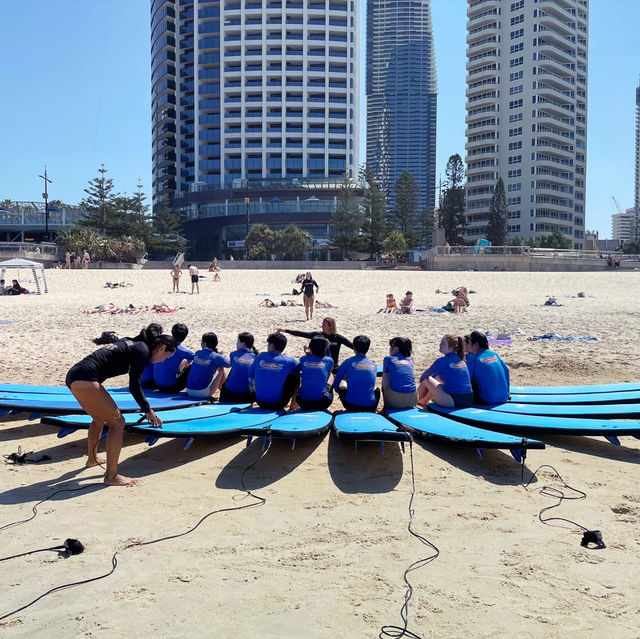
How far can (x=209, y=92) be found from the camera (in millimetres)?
84312

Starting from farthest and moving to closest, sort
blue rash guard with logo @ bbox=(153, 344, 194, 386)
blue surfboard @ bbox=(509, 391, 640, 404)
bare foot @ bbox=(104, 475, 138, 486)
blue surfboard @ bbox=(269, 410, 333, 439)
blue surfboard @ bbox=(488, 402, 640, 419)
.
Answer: blue rash guard with logo @ bbox=(153, 344, 194, 386) → blue surfboard @ bbox=(509, 391, 640, 404) → blue surfboard @ bbox=(488, 402, 640, 419) → blue surfboard @ bbox=(269, 410, 333, 439) → bare foot @ bbox=(104, 475, 138, 486)

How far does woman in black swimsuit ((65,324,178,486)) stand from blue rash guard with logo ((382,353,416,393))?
266cm

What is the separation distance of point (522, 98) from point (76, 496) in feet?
306

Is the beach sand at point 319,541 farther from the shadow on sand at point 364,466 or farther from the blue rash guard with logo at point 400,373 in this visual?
the blue rash guard with logo at point 400,373

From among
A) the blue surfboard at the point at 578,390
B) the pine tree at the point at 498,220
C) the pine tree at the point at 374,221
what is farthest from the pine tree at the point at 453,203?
the blue surfboard at the point at 578,390

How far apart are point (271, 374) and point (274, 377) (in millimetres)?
48

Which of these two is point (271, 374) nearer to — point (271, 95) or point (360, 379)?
point (360, 379)

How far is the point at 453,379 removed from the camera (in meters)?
6.89

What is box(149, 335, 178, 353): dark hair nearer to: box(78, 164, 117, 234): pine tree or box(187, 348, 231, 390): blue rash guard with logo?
box(187, 348, 231, 390): blue rash guard with logo

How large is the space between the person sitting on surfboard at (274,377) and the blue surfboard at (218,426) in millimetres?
209

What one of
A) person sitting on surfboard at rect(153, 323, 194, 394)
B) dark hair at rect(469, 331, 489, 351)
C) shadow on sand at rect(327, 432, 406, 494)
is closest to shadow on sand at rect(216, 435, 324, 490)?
shadow on sand at rect(327, 432, 406, 494)

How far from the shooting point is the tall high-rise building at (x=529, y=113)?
84.9 meters

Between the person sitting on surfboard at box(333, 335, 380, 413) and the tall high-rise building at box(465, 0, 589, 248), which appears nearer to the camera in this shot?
the person sitting on surfboard at box(333, 335, 380, 413)

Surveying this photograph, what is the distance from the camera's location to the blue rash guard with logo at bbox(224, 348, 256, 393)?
713 centimetres
